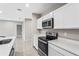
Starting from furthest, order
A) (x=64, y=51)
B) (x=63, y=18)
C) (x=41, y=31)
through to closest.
Result: (x=41, y=31) < (x=63, y=18) < (x=64, y=51)

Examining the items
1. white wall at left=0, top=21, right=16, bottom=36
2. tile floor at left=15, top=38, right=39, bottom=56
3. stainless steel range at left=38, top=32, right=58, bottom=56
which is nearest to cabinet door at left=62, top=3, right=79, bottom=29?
stainless steel range at left=38, top=32, right=58, bottom=56

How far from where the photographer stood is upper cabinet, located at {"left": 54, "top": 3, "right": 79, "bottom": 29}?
5.29 feet

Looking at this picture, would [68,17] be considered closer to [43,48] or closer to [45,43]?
[45,43]

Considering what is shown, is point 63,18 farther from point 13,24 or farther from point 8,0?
point 8,0

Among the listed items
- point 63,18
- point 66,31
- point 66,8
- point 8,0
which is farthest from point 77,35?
point 8,0

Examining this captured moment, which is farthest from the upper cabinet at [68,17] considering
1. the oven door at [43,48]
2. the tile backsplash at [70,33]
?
the oven door at [43,48]

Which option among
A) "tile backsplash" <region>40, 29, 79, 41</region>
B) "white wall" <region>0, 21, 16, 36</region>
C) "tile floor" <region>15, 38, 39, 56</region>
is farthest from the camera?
"tile floor" <region>15, 38, 39, 56</region>

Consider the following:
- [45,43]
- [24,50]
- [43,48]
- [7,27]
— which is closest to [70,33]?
[45,43]

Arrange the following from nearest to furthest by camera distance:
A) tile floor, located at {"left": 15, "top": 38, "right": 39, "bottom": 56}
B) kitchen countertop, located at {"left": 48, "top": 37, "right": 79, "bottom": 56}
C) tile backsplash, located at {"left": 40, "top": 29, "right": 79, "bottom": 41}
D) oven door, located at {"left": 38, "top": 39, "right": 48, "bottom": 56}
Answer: kitchen countertop, located at {"left": 48, "top": 37, "right": 79, "bottom": 56}, tile backsplash, located at {"left": 40, "top": 29, "right": 79, "bottom": 41}, oven door, located at {"left": 38, "top": 39, "right": 48, "bottom": 56}, tile floor, located at {"left": 15, "top": 38, "right": 39, "bottom": 56}

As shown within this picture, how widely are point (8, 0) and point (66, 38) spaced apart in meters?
1.92

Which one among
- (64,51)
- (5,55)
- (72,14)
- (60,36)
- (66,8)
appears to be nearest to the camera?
(5,55)

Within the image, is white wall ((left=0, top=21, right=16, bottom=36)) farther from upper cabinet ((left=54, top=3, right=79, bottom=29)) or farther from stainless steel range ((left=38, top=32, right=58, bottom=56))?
upper cabinet ((left=54, top=3, right=79, bottom=29))

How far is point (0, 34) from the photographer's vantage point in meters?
2.02

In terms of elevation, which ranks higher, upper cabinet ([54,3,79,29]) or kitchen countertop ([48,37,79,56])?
upper cabinet ([54,3,79,29])
